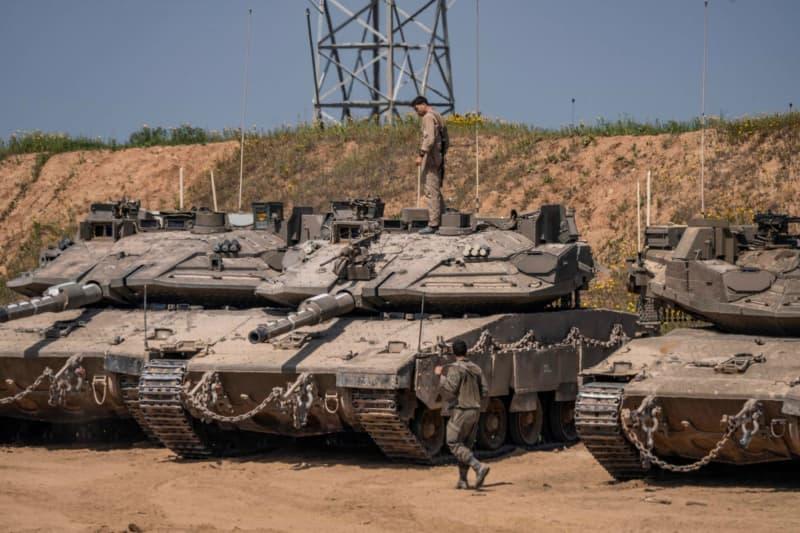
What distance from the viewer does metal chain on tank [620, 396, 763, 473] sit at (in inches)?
623

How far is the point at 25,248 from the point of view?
1652 inches

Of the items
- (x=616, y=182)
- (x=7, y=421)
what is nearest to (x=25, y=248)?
(x=616, y=182)

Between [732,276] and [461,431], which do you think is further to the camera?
[732,276]

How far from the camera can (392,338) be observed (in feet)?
63.2

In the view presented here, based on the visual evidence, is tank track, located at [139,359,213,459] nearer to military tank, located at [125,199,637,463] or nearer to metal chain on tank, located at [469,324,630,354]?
military tank, located at [125,199,637,463]

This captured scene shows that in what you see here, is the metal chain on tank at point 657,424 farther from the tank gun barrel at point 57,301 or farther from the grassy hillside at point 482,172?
the grassy hillside at point 482,172

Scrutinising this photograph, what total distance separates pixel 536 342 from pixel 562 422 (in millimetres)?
1836

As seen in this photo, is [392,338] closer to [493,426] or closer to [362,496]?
[493,426]

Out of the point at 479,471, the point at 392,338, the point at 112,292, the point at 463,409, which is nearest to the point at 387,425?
the point at 392,338

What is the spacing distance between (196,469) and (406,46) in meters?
23.4

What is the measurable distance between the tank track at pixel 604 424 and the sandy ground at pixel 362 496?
1.12ft

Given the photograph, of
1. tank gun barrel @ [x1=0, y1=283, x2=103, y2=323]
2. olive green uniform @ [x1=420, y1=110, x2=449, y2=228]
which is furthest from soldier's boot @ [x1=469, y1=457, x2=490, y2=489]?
tank gun barrel @ [x1=0, y1=283, x2=103, y2=323]

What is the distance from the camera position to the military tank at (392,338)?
18.5 meters

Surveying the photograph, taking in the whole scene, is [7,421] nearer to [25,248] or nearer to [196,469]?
[196,469]
